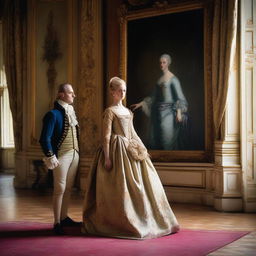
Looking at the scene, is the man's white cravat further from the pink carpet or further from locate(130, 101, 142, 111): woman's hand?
locate(130, 101, 142, 111): woman's hand

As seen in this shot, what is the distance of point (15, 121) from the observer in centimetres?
941

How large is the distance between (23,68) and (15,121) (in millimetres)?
976

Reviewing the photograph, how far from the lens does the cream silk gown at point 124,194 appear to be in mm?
4492

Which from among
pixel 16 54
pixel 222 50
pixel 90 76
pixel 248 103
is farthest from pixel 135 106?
pixel 16 54

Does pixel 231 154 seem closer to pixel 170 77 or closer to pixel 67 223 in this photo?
pixel 170 77

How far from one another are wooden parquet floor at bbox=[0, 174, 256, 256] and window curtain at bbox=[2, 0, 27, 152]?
173 centimetres

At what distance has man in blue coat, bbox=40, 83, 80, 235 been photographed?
188 inches

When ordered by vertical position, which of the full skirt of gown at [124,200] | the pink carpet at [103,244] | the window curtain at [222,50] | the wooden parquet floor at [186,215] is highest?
the window curtain at [222,50]

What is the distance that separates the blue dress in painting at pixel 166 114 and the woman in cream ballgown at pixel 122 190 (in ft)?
8.32

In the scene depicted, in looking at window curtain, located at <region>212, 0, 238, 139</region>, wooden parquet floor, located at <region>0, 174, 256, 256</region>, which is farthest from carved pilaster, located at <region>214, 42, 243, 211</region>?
wooden parquet floor, located at <region>0, 174, 256, 256</region>

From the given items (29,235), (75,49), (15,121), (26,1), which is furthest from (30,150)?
(29,235)

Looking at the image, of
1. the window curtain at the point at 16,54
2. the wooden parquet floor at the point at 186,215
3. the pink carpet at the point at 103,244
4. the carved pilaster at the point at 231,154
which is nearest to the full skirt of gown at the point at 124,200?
the pink carpet at the point at 103,244

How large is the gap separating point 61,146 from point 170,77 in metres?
2.98

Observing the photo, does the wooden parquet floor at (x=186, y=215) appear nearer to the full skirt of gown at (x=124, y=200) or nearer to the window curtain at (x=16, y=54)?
the full skirt of gown at (x=124, y=200)
